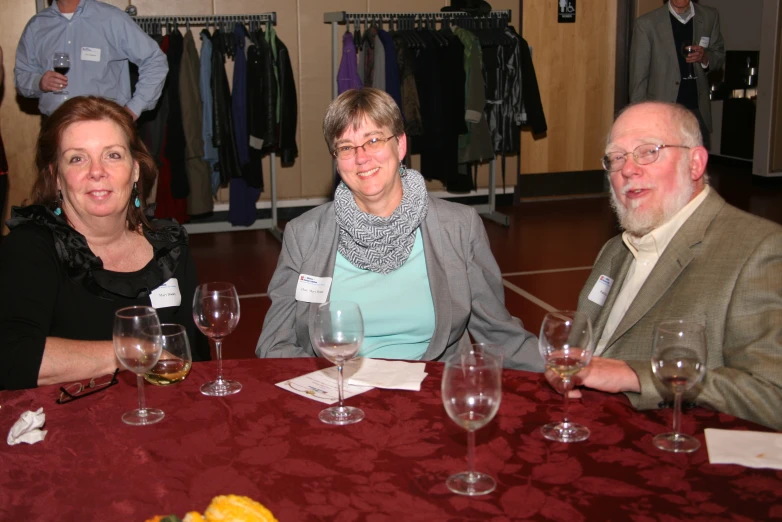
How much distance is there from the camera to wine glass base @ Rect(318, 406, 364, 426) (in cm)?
163

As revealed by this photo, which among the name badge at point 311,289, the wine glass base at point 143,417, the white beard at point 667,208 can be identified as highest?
the white beard at point 667,208

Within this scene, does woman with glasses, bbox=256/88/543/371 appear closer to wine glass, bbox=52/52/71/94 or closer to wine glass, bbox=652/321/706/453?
wine glass, bbox=652/321/706/453

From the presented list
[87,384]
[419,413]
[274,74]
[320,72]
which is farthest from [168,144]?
[419,413]

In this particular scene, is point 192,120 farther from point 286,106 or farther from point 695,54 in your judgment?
point 695,54

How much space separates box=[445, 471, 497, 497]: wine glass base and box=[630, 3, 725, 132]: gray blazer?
20.3ft

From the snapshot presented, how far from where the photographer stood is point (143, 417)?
1678mm

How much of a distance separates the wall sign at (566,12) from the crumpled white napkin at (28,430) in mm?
8073

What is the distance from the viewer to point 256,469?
56.7 inches

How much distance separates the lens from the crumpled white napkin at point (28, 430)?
1.56 m

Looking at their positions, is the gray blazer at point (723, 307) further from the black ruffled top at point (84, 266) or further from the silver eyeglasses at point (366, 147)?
the black ruffled top at point (84, 266)

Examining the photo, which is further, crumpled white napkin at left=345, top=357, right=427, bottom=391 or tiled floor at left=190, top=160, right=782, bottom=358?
tiled floor at left=190, top=160, right=782, bottom=358

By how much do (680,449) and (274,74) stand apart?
597 centimetres

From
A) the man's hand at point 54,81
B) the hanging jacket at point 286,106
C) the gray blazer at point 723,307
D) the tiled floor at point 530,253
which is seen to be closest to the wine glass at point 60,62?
the man's hand at point 54,81

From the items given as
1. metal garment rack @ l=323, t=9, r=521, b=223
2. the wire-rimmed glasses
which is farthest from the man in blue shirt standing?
the wire-rimmed glasses
